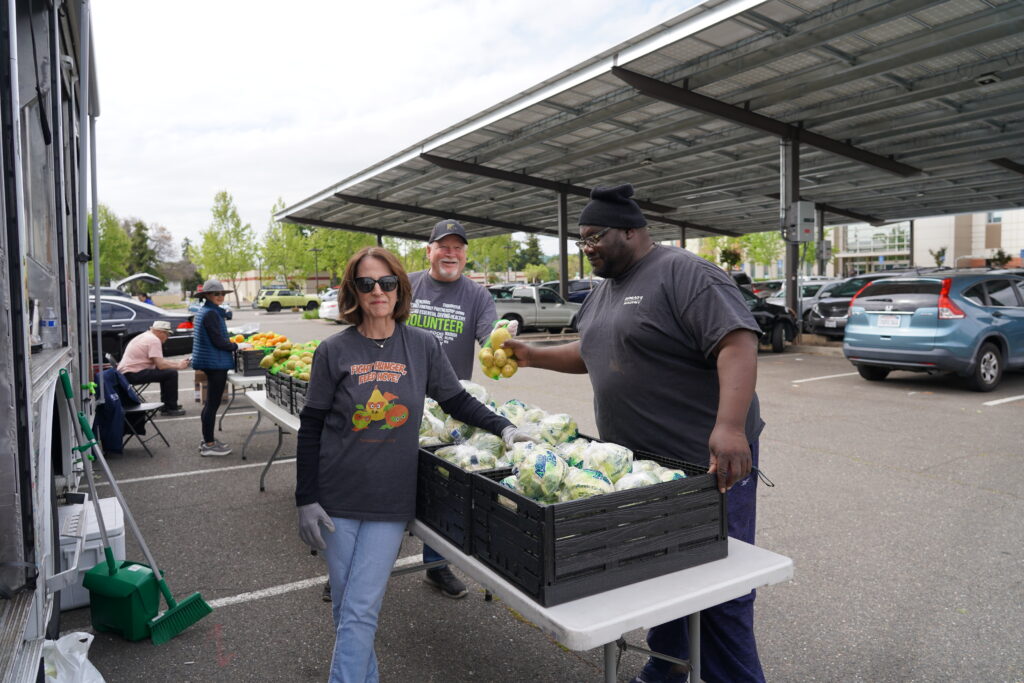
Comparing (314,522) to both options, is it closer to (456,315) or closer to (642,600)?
(642,600)

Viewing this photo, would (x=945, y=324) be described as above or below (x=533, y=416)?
above

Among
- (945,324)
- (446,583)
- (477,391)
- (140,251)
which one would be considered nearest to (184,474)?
(446,583)

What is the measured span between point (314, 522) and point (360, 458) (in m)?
0.27

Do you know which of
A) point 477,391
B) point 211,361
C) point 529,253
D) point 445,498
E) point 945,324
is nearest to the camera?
point 445,498

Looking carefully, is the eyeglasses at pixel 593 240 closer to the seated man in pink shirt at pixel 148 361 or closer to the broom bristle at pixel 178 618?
the broom bristle at pixel 178 618

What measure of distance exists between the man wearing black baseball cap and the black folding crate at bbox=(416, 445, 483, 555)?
1.40 m

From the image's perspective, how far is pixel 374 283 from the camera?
2.65m

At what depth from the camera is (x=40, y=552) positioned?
2.02m

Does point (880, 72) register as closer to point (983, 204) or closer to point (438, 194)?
point (438, 194)

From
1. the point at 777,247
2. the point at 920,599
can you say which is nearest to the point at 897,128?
the point at 920,599

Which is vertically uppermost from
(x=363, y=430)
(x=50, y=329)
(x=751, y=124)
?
(x=751, y=124)

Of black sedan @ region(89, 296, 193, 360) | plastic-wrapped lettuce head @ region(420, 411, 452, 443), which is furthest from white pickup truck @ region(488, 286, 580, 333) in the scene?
plastic-wrapped lettuce head @ region(420, 411, 452, 443)

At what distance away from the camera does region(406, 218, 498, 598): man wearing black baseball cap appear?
13.5 ft

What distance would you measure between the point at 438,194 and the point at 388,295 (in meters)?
21.6
